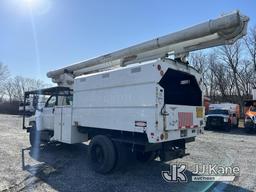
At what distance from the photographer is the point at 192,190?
5.68 metres

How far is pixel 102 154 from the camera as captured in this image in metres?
7.07

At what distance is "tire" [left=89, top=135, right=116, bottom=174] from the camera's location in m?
6.64

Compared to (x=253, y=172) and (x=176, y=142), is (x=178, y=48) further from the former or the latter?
(x=253, y=172)

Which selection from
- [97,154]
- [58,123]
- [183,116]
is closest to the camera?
[183,116]

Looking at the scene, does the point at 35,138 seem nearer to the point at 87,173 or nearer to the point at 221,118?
the point at 87,173

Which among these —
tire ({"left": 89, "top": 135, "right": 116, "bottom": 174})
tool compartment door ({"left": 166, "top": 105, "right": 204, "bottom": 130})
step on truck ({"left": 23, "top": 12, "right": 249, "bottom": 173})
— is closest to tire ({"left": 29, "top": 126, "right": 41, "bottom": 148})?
step on truck ({"left": 23, "top": 12, "right": 249, "bottom": 173})

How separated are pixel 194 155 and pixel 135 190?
14.5 ft

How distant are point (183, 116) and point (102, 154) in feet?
8.06

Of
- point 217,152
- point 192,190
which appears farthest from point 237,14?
point 217,152

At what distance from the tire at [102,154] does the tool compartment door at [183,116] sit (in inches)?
67.2
